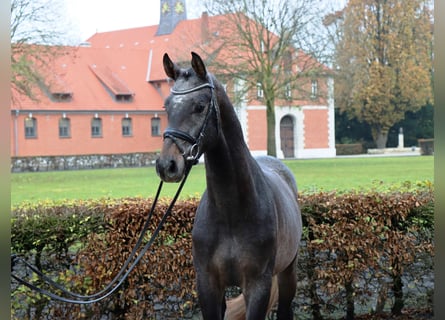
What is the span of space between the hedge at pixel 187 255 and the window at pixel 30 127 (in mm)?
41339

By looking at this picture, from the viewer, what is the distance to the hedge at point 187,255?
5.48 metres

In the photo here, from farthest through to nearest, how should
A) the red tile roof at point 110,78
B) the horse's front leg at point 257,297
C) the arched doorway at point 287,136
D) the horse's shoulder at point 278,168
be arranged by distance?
1. the arched doorway at point 287,136
2. the red tile roof at point 110,78
3. the horse's shoulder at point 278,168
4. the horse's front leg at point 257,297

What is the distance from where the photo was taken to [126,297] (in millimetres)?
5594

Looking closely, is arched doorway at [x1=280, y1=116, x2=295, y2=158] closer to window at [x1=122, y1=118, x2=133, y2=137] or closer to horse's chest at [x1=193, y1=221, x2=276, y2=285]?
window at [x1=122, y1=118, x2=133, y2=137]

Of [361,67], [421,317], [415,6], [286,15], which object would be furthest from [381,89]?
[421,317]

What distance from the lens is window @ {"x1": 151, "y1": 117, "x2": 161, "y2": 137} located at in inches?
2015

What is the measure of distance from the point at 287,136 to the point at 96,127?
57.7 feet

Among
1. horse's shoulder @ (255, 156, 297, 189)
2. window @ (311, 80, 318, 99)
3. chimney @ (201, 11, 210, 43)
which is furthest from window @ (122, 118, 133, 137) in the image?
horse's shoulder @ (255, 156, 297, 189)

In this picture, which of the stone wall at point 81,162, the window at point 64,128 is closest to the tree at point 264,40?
the stone wall at point 81,162

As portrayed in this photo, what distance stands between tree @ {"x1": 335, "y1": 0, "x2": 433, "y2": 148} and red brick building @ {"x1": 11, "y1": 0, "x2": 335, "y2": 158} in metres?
4.45

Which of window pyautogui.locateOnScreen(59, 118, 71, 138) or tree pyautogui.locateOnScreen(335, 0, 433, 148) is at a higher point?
tree pyautogui.locateOnScreen(335, 0, 433, 148)

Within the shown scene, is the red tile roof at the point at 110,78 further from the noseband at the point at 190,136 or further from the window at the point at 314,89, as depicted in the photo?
the noseband at the point at 190,136

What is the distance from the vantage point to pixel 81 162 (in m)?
42.8

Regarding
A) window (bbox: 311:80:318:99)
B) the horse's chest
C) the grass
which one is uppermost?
window (bbox: 311:80:318:99)
